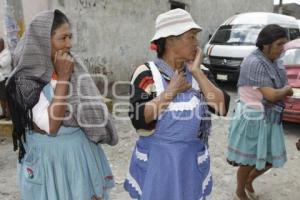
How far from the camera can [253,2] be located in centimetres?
1655

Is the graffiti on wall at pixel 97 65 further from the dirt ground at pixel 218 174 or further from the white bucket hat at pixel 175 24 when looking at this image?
the white bucket hat at pixel 175 24

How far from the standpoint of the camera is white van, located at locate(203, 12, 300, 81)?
8930 mm

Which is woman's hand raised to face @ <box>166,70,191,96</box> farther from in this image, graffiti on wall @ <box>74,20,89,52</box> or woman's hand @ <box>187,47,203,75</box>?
graffiti on wall @ <box>74,20,89,52</box>

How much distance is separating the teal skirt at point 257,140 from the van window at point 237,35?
6.18 meters

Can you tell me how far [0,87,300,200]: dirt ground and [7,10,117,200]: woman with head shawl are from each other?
1.59m

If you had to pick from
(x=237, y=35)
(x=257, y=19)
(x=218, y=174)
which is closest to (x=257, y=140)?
(x=218, y=174)

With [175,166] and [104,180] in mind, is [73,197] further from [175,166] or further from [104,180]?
[175,166]

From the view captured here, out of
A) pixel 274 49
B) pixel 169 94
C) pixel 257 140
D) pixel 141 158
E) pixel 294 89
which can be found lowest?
pixel 294 89

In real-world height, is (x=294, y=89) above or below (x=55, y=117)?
below

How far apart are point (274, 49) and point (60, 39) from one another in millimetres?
1847

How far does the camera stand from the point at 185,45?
207cm

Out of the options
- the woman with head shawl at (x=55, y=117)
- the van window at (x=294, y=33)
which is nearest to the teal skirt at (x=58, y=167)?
the woman with head shawl at (x=55, y=117)

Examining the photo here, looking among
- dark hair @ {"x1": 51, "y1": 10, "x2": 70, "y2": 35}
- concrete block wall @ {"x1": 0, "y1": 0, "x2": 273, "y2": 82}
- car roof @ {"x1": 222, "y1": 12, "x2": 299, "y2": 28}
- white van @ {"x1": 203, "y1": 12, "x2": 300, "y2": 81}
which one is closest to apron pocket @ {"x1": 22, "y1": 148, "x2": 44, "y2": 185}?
dark hair @ {"x1": 51, "y1": 10, "x2": 70, "y2": 35}

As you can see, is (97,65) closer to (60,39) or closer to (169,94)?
(60,39)
